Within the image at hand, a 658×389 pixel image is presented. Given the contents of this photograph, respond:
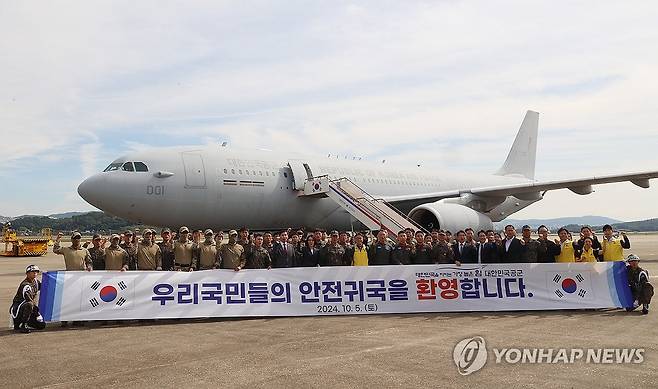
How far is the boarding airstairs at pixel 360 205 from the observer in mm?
17812

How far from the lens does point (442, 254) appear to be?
11.0 meters

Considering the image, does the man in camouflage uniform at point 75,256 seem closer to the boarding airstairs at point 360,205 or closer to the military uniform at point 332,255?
the military uniform at point 332,255

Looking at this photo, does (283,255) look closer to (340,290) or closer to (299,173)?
(340,290)

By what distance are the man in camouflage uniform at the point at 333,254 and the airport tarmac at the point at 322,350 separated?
1.70 metres

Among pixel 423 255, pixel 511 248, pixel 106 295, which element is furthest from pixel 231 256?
pixel 511 248

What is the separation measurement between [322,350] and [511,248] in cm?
525

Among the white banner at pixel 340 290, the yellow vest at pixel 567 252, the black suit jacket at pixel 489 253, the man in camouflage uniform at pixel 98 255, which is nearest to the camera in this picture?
the white banner at pixel 340 290

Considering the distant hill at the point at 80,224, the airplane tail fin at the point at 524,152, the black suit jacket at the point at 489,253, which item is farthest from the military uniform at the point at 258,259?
the distant hill at the point at 80,224

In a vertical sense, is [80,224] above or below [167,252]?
above

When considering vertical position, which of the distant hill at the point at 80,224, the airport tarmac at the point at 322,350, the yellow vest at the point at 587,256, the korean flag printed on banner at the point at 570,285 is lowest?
the airport tarmac at the point at 322,350

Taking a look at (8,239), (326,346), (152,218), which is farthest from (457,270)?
(8,239)

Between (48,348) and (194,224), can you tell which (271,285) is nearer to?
(48,348)

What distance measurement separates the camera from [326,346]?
283 inches

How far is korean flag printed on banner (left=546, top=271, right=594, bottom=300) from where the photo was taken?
33.1 feet
